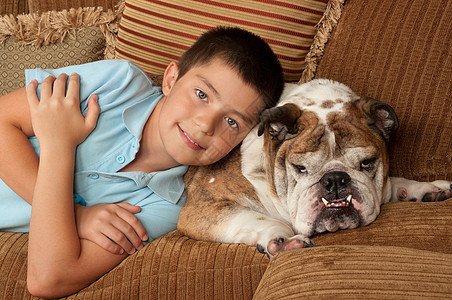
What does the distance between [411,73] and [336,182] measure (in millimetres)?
543

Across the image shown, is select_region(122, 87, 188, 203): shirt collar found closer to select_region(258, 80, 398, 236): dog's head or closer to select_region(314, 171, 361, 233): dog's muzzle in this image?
select_region(258, 80, 398, 236): dog's head

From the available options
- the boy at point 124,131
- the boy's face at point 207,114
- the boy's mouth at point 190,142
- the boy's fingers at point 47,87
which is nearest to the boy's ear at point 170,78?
the boy at point 124,131

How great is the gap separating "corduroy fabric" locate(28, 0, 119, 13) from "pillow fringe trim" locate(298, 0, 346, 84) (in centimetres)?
95

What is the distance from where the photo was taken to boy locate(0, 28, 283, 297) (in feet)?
4.42

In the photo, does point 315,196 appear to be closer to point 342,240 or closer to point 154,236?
point 342,240

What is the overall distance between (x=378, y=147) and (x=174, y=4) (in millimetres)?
1021

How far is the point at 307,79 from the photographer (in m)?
1.83

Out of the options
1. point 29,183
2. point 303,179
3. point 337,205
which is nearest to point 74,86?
point 29,183

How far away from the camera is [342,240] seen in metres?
1.17

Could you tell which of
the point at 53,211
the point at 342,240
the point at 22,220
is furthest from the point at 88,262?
the point at 342,240

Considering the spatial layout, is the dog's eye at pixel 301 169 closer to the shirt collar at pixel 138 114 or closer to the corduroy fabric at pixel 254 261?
the corduroy fabric at pixel 254 261

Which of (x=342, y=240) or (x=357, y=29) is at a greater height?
(x=357, y=29)

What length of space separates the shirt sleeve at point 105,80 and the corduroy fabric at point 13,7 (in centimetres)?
101

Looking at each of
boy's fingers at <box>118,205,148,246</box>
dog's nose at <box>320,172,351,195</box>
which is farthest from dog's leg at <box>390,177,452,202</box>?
boy's fingers at <box>118,205,148,246</box>
